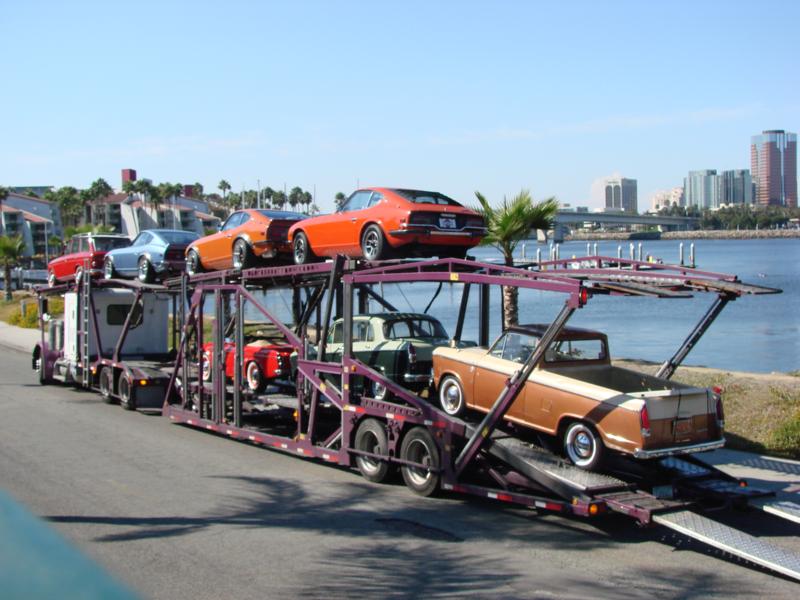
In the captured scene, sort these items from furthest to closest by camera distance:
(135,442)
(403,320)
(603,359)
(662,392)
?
1. (135,442)
2. (403,320)
3. (603,359)
4. (662,392)

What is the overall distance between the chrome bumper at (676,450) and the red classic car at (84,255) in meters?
14.2

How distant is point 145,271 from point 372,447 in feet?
28.7

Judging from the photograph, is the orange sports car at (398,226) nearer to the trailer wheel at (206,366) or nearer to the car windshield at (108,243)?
the trailer wheel at (206,366)

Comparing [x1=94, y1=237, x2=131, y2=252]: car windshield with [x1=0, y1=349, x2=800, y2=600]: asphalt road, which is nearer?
[x1=0, y1=349, x2=800, y2=600]: asphalt road

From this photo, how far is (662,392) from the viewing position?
8930mm

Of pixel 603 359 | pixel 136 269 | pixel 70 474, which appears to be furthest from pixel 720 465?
pixel 136 269

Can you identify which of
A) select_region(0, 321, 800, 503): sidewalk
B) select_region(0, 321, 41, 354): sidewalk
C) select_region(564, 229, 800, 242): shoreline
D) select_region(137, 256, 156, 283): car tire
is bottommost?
select_region(0, 321, 41, 354): sidewalk

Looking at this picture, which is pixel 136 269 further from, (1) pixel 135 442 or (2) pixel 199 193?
(2) pixel 199 193

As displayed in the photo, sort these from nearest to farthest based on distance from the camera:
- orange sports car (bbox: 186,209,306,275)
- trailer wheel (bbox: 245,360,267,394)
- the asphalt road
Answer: the asphalt road
trailer wheel (bbox: 245,360,267,394)
orange sports car (bbox: 186,209,306,275)

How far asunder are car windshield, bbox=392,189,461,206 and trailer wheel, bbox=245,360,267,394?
13.7 feet

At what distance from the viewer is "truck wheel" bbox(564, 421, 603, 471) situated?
9.03 m

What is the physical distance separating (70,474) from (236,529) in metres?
3.86

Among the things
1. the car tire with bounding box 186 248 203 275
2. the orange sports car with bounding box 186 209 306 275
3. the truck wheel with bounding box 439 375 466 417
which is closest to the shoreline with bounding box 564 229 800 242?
the car tire with bounding box 186 248 203 275

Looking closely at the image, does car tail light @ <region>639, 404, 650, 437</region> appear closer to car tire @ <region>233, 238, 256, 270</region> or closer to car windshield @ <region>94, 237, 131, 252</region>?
car tire @ <region>233, 238, 256, 270</region>
